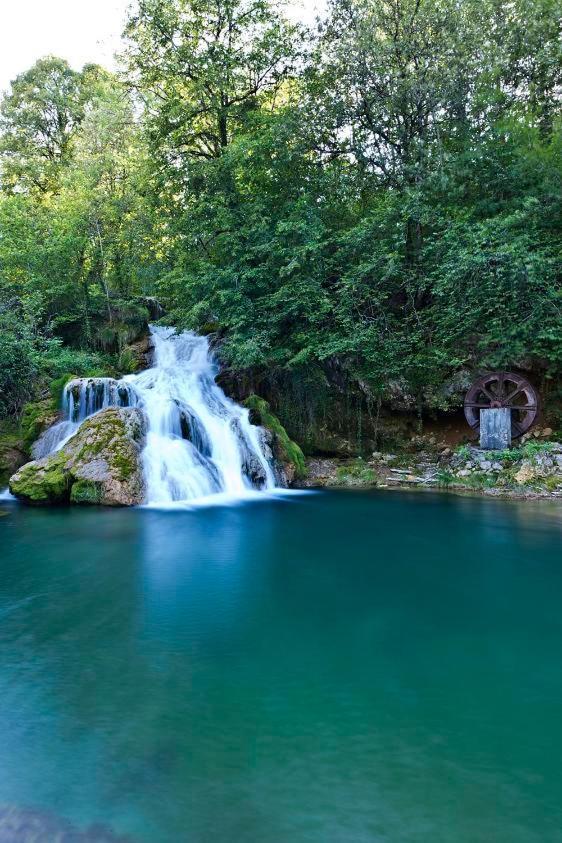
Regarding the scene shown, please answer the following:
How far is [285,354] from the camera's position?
1414 cm

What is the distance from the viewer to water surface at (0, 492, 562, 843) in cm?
241

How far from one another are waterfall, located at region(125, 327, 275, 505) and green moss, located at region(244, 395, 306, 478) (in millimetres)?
323

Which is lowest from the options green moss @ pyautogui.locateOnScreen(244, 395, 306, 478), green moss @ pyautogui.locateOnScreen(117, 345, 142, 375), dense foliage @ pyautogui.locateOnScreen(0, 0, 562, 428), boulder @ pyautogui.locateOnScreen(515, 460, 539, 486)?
boulder @ pyautogui.locateOnScreen(515, 460, 539, 486)

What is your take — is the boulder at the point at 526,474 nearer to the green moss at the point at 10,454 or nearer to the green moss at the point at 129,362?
the green moss at the point at 129,362

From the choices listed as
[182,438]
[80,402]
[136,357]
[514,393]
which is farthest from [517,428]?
[136,357]

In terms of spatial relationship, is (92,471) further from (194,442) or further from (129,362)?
(129,362)

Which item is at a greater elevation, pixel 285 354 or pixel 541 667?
pixel 285 354

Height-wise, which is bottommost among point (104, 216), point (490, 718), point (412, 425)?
point (490, 718)

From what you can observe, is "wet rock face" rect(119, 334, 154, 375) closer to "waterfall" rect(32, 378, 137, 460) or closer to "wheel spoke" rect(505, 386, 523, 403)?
"waterfall" rect(32, 378, 137, 460)

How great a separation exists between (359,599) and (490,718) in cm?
220

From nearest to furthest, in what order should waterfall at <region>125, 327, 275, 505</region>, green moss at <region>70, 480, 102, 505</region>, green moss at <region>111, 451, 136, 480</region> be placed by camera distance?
green moss at <region>70, 480, 102, 505</region> < green moss at <region>111, 451, 136, 480</region> < waterfall at <region>125, 327, 275, 505</region>

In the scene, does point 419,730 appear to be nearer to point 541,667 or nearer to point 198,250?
point 541,667

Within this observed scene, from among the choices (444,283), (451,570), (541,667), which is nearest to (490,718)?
(541,667)

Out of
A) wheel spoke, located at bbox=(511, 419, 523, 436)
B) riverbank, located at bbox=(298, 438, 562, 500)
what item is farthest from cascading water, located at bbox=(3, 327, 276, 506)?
wheel spoke, located at bbox=(511, 419, 523, 436)
